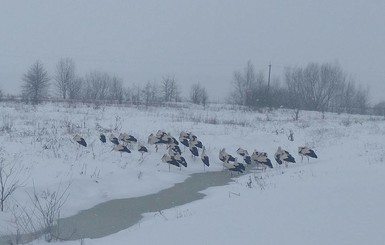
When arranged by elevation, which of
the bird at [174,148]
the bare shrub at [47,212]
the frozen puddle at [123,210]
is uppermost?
the bird at [174,148]

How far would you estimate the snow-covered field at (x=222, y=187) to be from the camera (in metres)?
7.52

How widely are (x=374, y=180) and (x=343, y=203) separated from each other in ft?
5.96

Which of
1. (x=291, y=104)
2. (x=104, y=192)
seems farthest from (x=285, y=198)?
(x=291, y=104)

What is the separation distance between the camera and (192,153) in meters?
21.1

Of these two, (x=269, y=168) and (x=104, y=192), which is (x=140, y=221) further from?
(x=269, y=168)

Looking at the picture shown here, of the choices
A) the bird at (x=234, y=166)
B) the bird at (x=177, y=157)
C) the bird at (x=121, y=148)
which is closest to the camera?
the bird at (x=234, y=166)

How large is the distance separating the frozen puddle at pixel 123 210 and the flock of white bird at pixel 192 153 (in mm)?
1153

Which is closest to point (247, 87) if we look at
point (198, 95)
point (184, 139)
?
point (198, 95)

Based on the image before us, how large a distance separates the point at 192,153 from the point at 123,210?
812 cm

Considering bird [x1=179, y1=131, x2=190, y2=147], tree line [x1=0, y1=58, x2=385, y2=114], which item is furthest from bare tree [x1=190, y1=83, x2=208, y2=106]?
bird [x1=179, y1=131, x2=190, y2=147]

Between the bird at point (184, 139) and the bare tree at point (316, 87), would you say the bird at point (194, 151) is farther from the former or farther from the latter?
the bare tree at point (316, 87)

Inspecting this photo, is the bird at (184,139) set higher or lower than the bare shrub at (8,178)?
higher

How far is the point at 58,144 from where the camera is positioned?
18922mm

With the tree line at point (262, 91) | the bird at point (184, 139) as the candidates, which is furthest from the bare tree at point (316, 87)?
the bird at point (184, 139)
